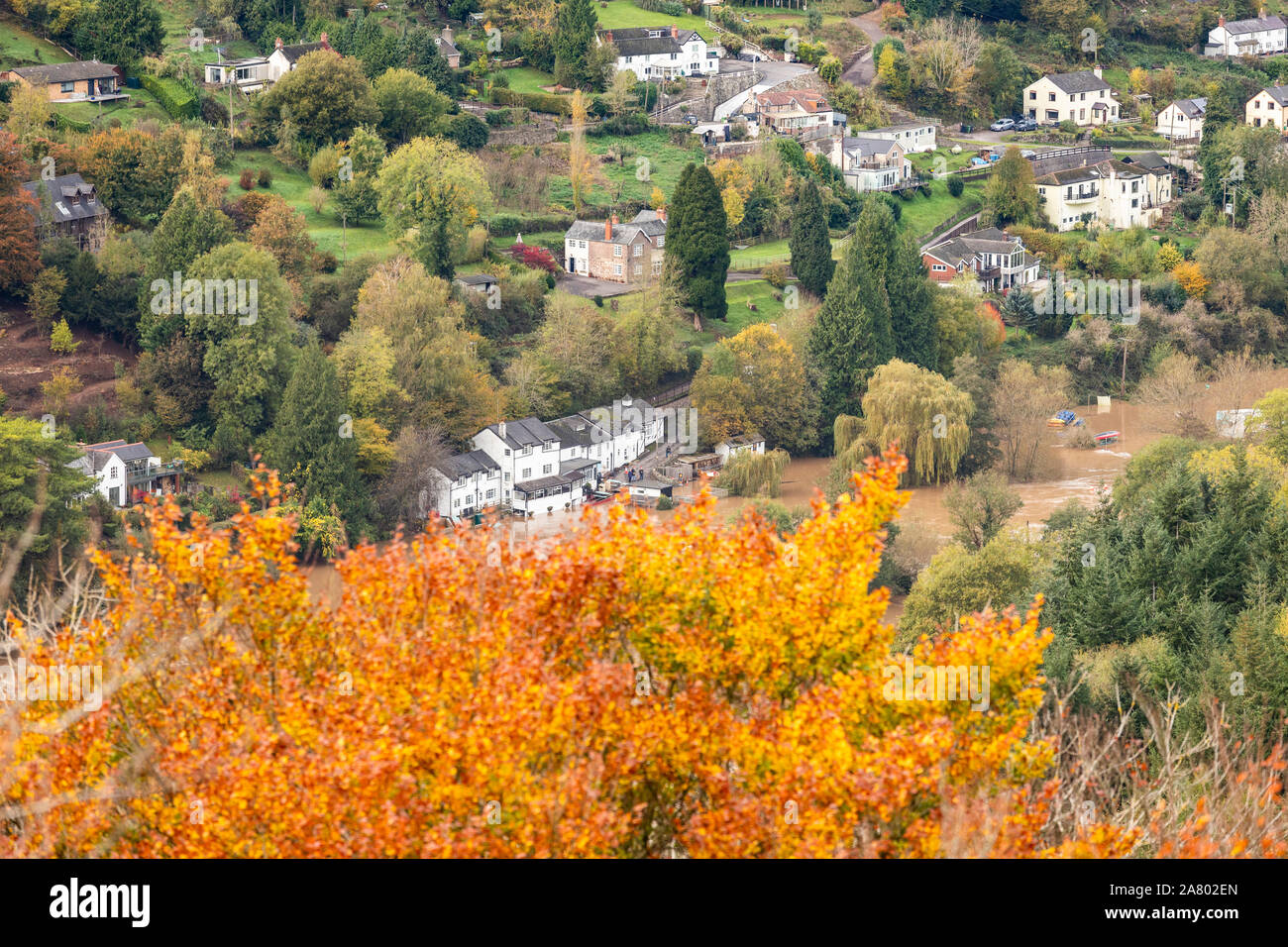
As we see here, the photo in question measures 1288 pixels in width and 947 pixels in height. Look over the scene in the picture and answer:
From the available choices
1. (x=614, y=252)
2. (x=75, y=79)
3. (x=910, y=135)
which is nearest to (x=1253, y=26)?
(x=910, y=135)

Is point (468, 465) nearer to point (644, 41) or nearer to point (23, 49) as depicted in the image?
point (23, 49)

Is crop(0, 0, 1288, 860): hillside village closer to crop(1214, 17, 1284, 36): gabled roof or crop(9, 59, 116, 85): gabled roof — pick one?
crop(9, 59, 116, 85): gabled roof

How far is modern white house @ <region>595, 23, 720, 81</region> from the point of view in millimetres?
75000

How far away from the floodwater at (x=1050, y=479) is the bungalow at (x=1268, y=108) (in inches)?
1180

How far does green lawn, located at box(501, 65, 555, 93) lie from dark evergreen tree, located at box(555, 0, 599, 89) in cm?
78

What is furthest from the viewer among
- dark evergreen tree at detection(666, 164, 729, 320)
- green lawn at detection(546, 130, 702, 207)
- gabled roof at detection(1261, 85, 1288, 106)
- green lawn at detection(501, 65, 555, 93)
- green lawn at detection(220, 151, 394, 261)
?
gabled roof at detection(1261, 85, 1288, 106)

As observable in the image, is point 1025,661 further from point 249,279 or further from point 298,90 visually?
point 298,90

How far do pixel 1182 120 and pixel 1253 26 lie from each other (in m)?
16.7

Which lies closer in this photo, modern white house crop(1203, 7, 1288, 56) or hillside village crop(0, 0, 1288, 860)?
hillside village crop(0, 0, 1288, 860)

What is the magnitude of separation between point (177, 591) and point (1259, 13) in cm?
9558

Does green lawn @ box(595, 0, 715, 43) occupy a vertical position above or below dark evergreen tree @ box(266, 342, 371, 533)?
above

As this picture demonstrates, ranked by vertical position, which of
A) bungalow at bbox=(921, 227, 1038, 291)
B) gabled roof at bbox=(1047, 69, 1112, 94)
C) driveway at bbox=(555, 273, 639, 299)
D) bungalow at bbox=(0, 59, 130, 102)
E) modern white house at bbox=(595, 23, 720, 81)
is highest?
bungalow at bbox=(0, 59, 130, 102)

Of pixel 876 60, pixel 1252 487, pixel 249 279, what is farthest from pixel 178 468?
pixel 876 60

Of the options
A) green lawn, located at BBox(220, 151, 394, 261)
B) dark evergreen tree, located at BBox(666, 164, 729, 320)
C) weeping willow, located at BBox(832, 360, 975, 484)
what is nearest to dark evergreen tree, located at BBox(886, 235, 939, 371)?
dark evergreen tree, located at BBox(666, 164, 729, 320)
